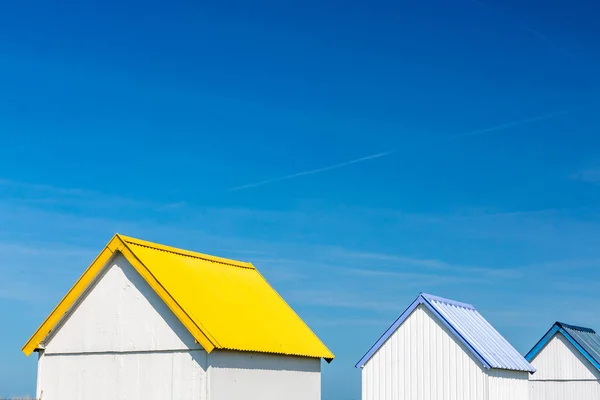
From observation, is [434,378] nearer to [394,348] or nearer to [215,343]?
[394,348]

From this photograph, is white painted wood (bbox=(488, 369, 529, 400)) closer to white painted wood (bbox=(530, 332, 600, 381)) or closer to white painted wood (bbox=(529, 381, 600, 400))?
white painted wood (bbox=(529, 381, 600, 400))

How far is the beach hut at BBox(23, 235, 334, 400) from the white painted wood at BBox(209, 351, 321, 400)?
29mm

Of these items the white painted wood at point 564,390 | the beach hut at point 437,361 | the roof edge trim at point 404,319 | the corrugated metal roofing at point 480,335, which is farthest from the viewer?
the white painted wood at point 564,390

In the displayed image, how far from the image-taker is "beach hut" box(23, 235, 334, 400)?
2667cm

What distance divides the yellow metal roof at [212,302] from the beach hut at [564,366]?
737 inches

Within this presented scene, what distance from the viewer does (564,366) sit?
158ft

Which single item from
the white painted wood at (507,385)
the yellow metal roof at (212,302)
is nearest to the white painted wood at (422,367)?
the white painted wood at (507,385)

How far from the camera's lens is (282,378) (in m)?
30.4

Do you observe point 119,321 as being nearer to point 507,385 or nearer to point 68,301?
point 68,301

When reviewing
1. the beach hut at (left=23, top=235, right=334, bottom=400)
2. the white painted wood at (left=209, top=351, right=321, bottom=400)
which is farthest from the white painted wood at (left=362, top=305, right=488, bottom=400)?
the beach hut at (left=23, top=235, right=334, bottom=400)

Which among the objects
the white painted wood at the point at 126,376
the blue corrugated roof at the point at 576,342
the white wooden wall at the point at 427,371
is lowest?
the white painted wood at the point at 126,376

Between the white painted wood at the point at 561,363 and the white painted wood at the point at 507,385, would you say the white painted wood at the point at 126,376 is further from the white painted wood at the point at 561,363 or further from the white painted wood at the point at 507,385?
the white painted wood at the point at 561,363

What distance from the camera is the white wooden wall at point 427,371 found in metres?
36.1

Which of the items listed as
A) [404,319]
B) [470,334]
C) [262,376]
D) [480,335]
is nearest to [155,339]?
[262,376]
